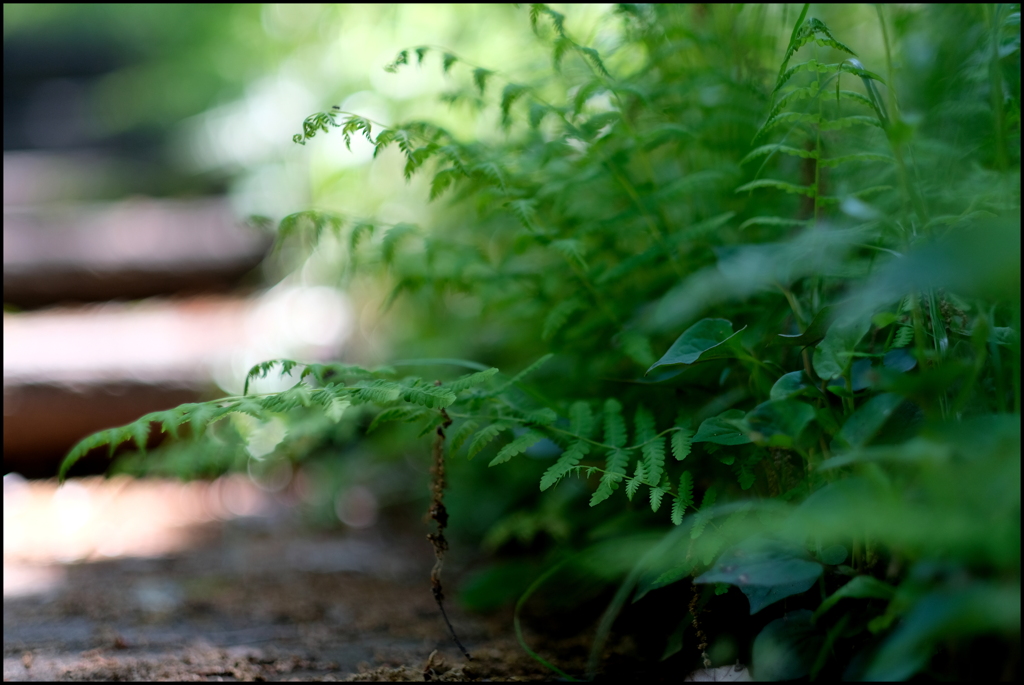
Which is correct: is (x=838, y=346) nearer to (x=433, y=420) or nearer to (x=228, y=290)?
(x=433, y=420)

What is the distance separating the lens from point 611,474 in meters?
0.80

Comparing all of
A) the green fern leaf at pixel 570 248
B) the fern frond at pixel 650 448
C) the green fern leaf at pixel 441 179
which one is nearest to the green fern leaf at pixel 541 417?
the fern frond at pixel 650 448

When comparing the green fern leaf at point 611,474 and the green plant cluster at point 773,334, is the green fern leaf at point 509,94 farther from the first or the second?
the green fern leaf at point 611,474

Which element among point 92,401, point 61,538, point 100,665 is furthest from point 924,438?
point 92,401

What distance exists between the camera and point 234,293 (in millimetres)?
2953

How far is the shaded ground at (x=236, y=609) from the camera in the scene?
3.31 ft

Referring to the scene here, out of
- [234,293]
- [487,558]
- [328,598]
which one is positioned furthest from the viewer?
[234,293]

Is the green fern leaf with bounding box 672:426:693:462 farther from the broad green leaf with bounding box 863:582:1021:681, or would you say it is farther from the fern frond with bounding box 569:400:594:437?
the broad green leaf with bounding box 863:582:1021:681

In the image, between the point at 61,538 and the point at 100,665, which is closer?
the point at 100,665

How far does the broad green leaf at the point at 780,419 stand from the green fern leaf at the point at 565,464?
210 mm

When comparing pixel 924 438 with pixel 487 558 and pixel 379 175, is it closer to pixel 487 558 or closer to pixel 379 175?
pixel 487 558

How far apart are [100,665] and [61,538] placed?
3.32ft

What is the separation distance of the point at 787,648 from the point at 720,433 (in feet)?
0.76

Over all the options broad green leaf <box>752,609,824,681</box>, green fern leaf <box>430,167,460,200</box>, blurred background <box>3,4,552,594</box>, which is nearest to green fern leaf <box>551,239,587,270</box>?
green fern leaf <box>430,167,460,200</box>
